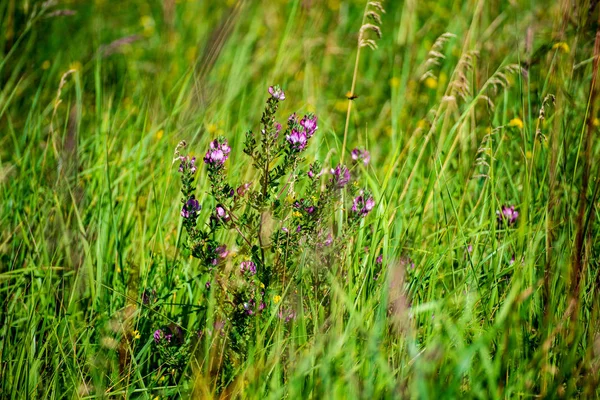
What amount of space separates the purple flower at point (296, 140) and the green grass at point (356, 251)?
24cm

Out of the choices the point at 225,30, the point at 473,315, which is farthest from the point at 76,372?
the point at 225,30

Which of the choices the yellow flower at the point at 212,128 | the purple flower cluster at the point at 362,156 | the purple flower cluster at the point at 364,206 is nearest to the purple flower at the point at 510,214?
the purple flower cluster at the point at 362,156

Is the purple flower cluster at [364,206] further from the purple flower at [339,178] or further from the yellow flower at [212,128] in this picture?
the yellow flower at [212,128]

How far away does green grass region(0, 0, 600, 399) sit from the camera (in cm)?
130

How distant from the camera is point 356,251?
1.61 metres

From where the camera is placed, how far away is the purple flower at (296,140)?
1.46 m

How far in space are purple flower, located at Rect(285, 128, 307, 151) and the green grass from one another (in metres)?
0.24

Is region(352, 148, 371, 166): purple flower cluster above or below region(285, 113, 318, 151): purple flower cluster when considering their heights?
below

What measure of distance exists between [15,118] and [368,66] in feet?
6.38

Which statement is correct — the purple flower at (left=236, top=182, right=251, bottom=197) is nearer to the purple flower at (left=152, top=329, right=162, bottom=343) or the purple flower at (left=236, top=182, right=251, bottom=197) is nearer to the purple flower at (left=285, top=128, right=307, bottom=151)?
the purple flower at (left=285, top=128, right=307, bottom=151)

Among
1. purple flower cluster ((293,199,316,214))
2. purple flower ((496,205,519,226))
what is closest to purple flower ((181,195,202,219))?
purple flower cluster ((293,199,316,214))

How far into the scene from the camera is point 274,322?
150cm

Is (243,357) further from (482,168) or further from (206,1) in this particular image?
(206,1)

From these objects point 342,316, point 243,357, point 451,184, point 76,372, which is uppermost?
point 451,184
